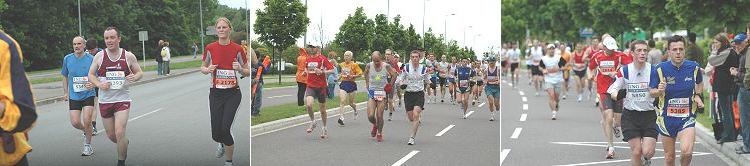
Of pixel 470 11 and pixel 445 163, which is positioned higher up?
pixel 470 11

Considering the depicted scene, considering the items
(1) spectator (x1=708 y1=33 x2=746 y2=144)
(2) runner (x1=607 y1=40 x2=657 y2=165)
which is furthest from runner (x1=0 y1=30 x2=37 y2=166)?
(1) spectator (x1=708 y1=33 x2=746 y2=144)

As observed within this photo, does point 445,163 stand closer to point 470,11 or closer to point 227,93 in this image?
point 470,11

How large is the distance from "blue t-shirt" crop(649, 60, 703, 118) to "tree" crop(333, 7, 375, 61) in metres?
3.85

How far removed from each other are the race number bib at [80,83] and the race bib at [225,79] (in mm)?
733

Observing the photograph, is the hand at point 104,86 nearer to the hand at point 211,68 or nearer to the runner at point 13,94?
the hand at point 211,68

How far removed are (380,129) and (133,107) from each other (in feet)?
5.22

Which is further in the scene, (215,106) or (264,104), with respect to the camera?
(215,106)

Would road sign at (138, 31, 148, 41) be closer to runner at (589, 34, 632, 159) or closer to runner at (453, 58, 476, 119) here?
runner at (453, 58, 476, 119)

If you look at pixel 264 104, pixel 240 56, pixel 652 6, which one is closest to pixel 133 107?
pixel 240 56

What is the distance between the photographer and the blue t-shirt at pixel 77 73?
5.54 m

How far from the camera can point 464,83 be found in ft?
15.6

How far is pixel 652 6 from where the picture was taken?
70.4ft

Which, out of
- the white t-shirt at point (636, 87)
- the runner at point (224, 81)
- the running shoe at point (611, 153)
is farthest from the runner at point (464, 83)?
the running shoe at point (611, 153)

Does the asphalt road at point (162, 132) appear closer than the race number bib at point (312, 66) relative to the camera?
No
